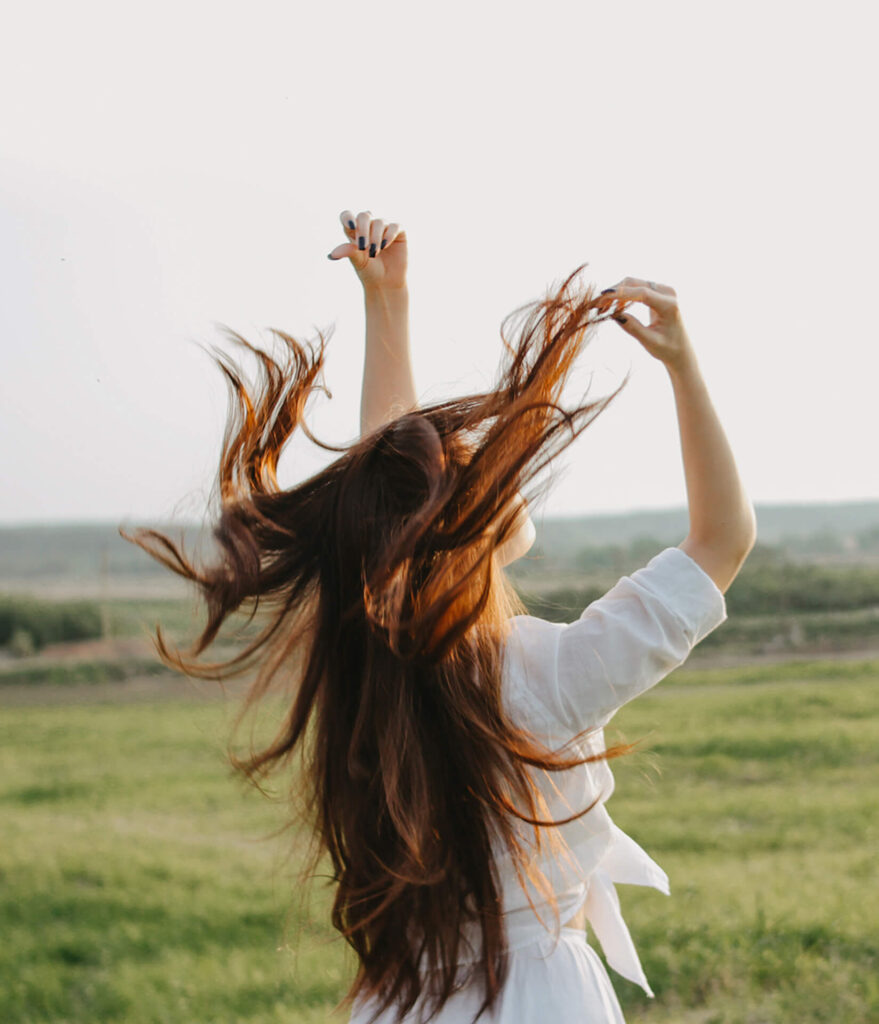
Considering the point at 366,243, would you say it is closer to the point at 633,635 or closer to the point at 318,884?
the point at 633,635

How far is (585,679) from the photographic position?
1099mm

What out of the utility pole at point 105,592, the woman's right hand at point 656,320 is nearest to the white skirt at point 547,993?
the woman's right hand at point 656,320

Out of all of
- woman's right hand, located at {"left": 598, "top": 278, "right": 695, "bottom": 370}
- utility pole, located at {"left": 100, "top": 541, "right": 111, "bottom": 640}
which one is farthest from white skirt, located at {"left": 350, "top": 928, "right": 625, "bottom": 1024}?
utility pole, located at {"left": 100, "top": 541, "right": 111, "bottom": 640}

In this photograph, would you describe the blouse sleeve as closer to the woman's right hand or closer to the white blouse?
the white blouse

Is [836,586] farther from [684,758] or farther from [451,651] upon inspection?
[451,651]

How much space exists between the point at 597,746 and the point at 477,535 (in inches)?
11.3

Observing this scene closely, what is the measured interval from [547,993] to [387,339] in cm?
90

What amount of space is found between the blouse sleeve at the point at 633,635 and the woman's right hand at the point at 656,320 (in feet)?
0.68

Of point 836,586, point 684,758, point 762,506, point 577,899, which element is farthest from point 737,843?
point 762,506

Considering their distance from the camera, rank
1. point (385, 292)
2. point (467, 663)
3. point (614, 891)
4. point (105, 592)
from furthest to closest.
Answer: point (105, 592) → point (385, 292) → point (614, 891) → point (467, 663)

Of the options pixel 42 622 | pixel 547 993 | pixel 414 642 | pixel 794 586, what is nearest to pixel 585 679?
pixel 414 642

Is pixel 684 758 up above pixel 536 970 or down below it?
below

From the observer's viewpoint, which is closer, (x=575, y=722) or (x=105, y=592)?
(x=575, y=722)

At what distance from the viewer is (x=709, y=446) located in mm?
1140
